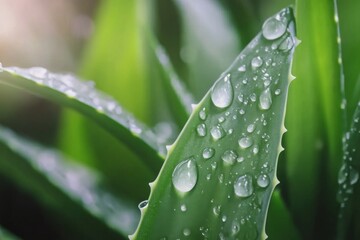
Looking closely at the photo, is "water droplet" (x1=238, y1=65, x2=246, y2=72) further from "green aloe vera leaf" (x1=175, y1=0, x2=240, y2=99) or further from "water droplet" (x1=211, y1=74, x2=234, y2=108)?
"green aloe vera leaf" (x1=175, y1=0, x2=240, y2=99)

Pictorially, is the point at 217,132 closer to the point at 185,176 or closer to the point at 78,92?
the point at 185,176

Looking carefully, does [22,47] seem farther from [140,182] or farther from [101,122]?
[101,122]

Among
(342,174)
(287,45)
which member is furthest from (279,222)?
(287,45)

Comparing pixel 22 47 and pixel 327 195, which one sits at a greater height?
pixel 22 47

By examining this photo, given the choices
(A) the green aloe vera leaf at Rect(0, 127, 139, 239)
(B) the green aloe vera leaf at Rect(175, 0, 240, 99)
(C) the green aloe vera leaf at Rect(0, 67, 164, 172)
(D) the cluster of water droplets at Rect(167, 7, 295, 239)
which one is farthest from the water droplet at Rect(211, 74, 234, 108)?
(B) the green aloe vera leaf at Rect(175, 0, 240, 99)

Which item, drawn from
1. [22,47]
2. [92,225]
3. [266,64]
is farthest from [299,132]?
[22,47]

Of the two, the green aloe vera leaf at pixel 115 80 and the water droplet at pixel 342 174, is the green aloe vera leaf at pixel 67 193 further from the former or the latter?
the water droplet at pixel 342 174
